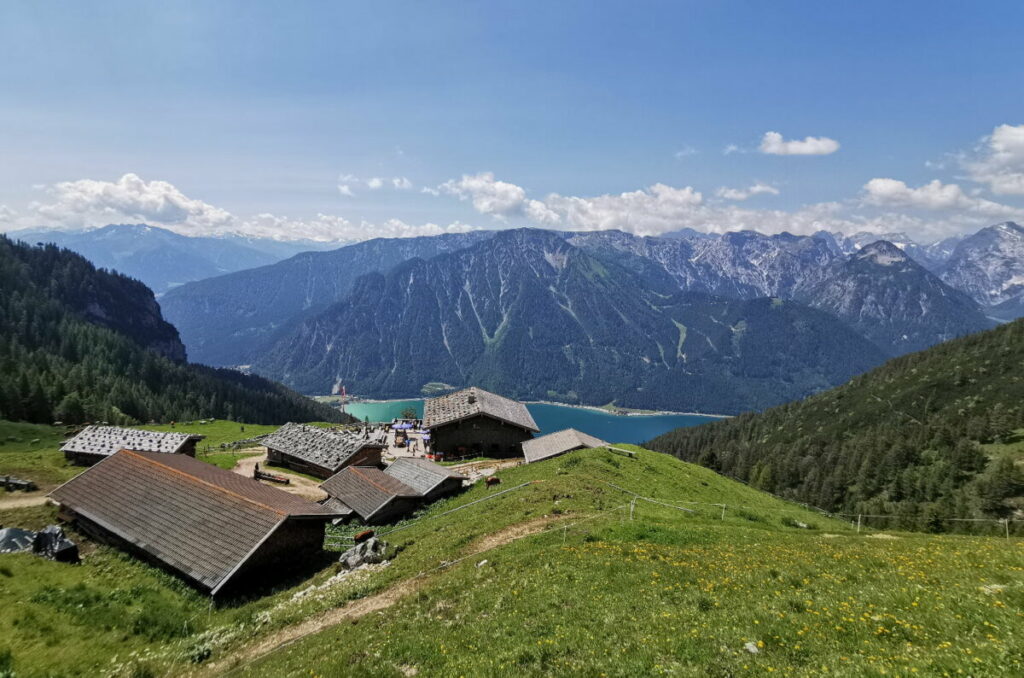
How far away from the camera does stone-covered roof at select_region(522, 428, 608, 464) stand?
57.6 m

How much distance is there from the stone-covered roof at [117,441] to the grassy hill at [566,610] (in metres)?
28.5

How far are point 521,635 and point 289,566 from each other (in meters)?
21.2

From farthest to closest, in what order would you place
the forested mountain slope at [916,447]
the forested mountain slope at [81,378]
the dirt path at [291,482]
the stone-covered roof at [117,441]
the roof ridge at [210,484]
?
the forested mountain slope at [916,447] < the forested mountain slope at [81,378] < the stone-covered roof at [117,441] < the dirt path at [291,482] < the roof ridge at [210,484]

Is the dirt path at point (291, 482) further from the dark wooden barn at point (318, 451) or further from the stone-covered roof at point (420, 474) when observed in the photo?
the stone-covered roof at point (420, 474)

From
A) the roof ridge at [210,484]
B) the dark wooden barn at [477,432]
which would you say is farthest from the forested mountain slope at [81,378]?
the roof ridge at [210,484]

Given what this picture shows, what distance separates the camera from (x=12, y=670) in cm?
1577

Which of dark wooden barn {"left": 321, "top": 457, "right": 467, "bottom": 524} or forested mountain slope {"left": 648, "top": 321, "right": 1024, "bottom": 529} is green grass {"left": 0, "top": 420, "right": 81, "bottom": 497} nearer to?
dark wooden barn {"left": 321, "top": 457, "right": 467, "bottom": 524}

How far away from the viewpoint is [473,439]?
7231 centimetres

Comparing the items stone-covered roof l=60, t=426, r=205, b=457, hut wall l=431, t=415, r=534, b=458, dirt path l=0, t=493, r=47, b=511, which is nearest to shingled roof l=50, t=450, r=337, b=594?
dirt path l=0, t=493, r=47, b=511

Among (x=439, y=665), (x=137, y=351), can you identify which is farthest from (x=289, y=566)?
(x=137, y=351)

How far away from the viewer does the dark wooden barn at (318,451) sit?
205 feet

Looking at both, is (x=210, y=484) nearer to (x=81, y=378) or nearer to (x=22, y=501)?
(x=22, y=501)

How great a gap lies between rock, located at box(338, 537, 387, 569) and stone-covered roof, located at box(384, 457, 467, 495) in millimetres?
16235

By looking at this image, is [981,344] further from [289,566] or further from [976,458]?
[289,566]
